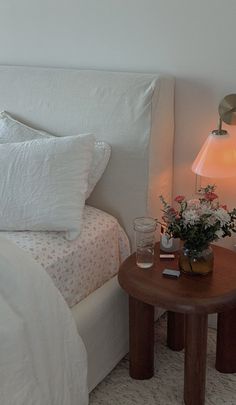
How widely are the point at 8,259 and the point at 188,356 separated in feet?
2.28

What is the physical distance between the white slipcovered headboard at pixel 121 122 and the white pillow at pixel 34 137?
0.12ft

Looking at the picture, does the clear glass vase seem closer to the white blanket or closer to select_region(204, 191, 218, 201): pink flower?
select_region(204, 191, 218, 201): pink flower

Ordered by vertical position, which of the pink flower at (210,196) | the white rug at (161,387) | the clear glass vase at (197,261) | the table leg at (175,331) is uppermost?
the pink flower at (210,196)

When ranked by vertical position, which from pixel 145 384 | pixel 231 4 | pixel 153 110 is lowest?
pixel 145 384

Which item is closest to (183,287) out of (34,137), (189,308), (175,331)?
(189,308)

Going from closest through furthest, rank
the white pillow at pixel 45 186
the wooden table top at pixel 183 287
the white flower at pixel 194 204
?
1. the wooden table top at pixel 183 287
2. the white flower at pixel 194 204
3. the white pillow at pixel 45 186

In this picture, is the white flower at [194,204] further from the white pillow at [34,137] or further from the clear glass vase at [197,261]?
the white pillow at [34,137]

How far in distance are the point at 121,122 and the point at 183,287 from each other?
0.72 meters

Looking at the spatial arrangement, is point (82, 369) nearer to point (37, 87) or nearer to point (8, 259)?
point (8, 259)

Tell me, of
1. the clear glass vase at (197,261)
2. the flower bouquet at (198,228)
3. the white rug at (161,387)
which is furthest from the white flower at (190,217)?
the white rug at (161,387)

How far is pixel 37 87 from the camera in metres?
2.42

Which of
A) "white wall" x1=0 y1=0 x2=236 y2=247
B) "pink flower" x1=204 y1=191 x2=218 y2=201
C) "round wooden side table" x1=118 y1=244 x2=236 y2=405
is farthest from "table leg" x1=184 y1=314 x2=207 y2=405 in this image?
"white wall" x1=0 y1=0 x2=236 y2=247

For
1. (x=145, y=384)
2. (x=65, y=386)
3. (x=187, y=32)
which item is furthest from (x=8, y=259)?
(x=187, y=32)

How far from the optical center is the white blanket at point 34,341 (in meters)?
1.57
